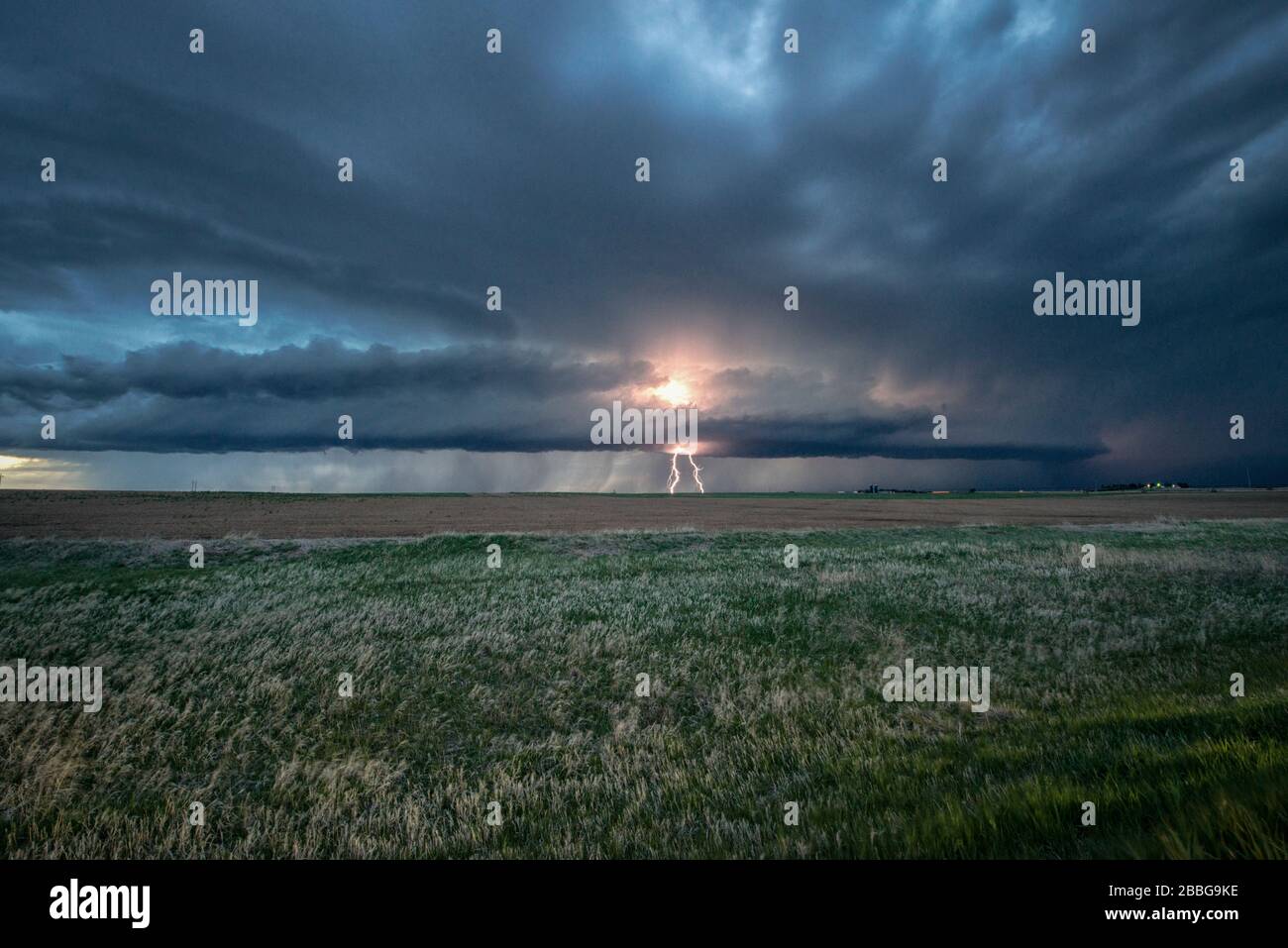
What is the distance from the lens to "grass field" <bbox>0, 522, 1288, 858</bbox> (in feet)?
18.4

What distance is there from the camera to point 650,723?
10406mm

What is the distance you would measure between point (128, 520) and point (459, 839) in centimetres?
8083

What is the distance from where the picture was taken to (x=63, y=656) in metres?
12.8

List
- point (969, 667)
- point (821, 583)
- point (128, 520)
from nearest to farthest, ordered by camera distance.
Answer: point (969, 667) → point (821, 583) → point (128, 520)

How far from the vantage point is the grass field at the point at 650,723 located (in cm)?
561
